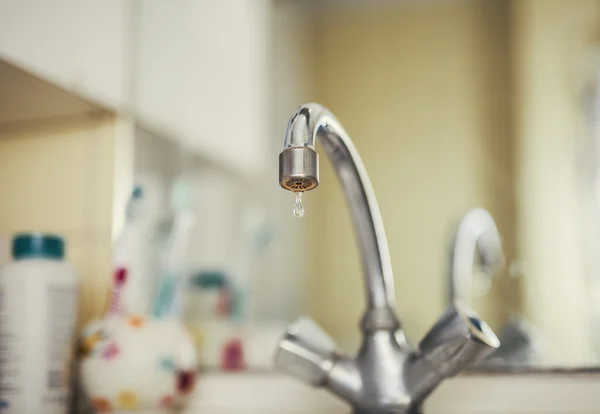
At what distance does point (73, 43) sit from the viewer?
735 mm

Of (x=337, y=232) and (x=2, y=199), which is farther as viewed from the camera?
(x=337, y=232)

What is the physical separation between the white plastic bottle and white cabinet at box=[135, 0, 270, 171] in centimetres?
30

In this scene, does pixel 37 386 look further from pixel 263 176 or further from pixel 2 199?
pixel 263 176

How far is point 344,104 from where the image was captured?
0.90 metres

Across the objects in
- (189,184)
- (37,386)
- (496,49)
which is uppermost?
(496,49)

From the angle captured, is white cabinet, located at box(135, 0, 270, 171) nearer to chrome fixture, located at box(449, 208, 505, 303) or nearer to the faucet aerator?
chrome fixture, located at box(449, 208, 505, 303)

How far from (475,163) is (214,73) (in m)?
0.44

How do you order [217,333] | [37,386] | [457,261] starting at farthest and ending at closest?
1. [217,333]
2. [457,261]
3. [37,386]

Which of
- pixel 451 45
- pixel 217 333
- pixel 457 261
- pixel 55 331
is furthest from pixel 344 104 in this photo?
pixel 55 331

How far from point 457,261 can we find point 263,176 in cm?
35

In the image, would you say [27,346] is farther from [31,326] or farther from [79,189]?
[79,189]

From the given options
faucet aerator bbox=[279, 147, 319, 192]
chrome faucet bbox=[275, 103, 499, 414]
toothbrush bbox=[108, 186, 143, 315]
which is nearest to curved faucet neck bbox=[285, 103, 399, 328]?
chrome faucet bbox=[275, 103, 499, 414]

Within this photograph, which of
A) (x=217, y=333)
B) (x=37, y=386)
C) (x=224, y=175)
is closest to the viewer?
(x=37, y=386)

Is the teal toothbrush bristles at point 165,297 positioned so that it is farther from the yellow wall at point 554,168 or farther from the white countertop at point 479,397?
the yellow wall at point 554,168
